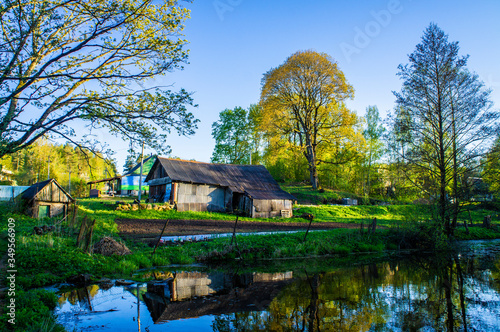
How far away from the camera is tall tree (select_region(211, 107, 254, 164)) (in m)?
50.8

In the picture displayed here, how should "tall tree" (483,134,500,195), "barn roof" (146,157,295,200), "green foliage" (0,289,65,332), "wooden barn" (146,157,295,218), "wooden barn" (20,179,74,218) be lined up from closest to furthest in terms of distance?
"green foliage" (0,289,65,332)
"tall tree" (483,134,500,195)
"wooden barn" (20,179,74,218)
"wooden barn" (146,157,295,218)
"barn roof" (146,157,295,200)

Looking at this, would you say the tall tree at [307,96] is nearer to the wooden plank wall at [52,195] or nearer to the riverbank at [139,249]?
the riverbank at [139,249]

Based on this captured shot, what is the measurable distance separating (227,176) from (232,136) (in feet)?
61.7

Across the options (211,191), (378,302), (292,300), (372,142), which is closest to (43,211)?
(211,191)

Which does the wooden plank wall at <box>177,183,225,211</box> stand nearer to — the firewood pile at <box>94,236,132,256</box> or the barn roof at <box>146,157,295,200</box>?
the barn roof at <box>146,157,295,200</box>

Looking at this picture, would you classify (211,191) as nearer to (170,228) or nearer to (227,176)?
(227,176)

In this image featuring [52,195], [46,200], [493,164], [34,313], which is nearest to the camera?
[34,313]

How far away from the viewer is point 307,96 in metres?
39.4

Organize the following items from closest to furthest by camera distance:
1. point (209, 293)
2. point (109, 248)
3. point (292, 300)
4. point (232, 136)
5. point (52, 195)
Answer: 1. point (292, 300)
2. point (209, 293)
3. point (109, 248)
4. point (52, 195)
5. point (232, 136)

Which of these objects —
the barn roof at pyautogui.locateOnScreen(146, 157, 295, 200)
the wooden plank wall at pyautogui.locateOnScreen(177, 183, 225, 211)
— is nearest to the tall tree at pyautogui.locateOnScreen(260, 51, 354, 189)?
the barn roof at pyautogui.locateOnScreen(146, 157, 295, 200)

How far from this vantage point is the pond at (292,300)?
24.0 feet

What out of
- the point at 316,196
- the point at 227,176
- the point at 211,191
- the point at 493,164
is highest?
the point at 493,164

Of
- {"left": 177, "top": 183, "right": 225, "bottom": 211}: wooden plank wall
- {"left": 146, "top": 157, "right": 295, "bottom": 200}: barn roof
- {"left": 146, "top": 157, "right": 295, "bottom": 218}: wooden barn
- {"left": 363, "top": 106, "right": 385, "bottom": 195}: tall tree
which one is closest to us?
{"left": 177, "top": 183, "right": 225, "bottom": 211}: wooden plank wall

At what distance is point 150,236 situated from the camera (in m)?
16.3
